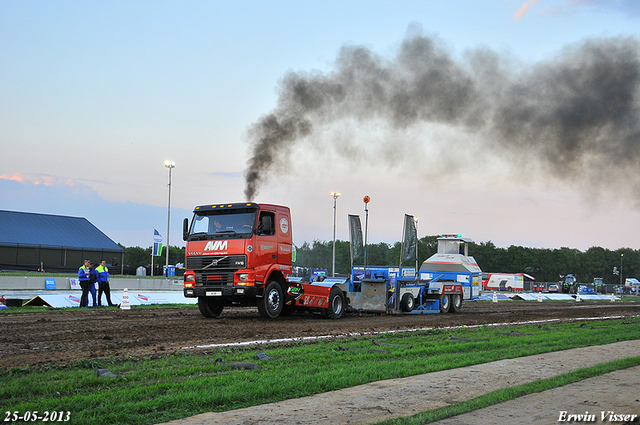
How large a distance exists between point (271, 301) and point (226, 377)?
9.75 meters

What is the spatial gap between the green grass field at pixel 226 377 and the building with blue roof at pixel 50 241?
177 feet

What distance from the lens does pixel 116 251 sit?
70.8 meters

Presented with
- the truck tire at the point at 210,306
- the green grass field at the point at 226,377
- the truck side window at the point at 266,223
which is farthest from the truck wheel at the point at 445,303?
the green grass field at the point at 226,377

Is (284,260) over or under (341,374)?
over

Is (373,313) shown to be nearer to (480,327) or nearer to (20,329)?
(480,327)

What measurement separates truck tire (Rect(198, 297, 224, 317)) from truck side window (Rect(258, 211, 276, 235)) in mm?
2738

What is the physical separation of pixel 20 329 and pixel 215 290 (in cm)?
517

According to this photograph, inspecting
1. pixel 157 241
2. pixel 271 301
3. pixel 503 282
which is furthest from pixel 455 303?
pixel 503 282

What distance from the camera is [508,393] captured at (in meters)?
7.00

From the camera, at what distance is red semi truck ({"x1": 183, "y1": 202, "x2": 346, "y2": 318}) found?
16.3 metres

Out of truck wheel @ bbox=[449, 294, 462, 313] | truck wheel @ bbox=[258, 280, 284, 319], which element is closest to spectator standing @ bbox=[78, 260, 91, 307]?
truck wheel @ bbox=[258, 280, 284, 319]

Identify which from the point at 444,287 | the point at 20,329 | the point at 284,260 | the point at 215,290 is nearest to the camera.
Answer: the point at 20,329

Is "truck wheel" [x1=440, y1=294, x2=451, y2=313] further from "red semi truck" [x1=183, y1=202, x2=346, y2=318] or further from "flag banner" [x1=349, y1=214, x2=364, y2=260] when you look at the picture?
"red semi truck" [x1=183, y1=202, x2=346, y2=318]

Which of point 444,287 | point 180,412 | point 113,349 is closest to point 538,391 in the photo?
point 180,412
